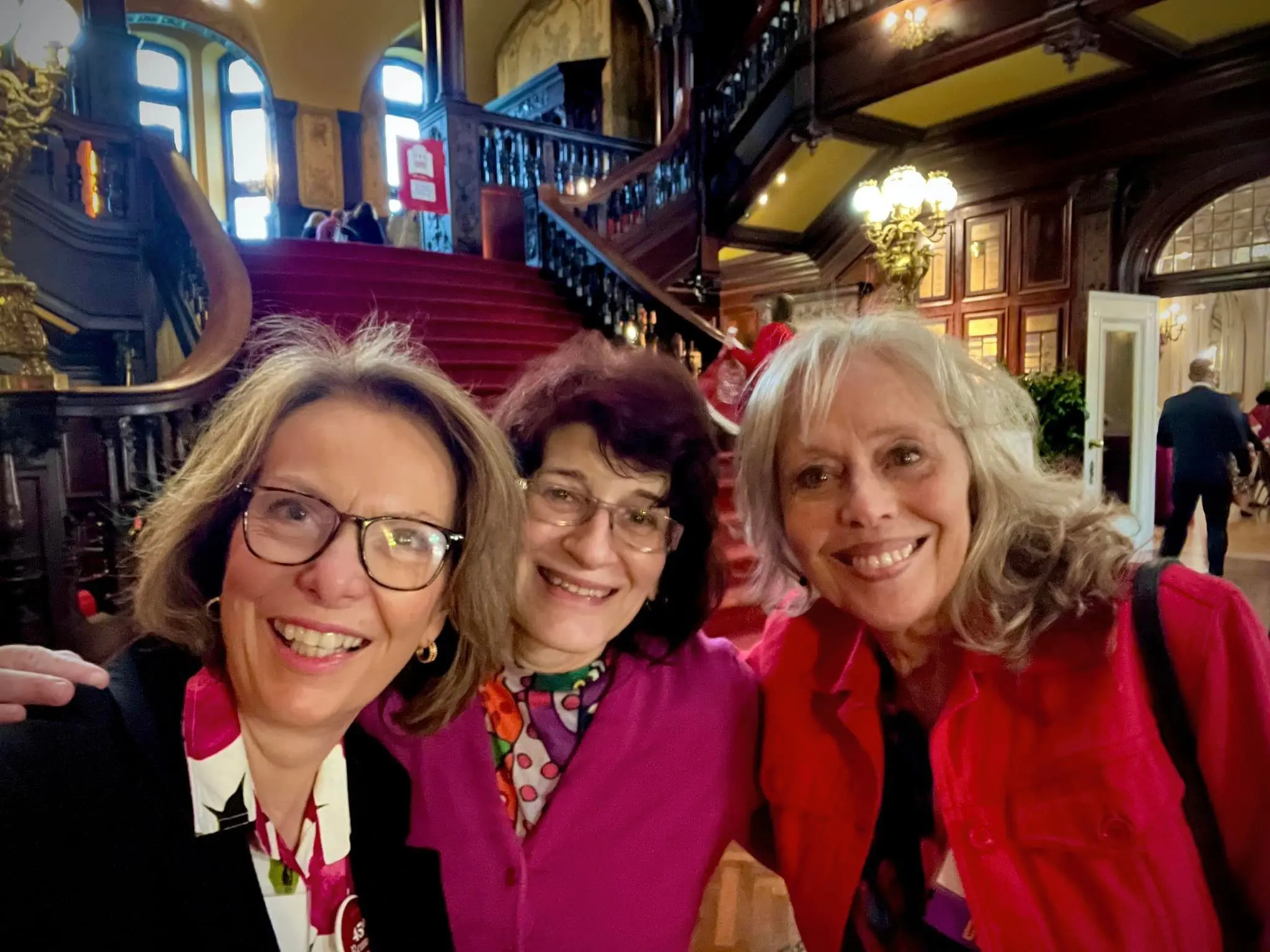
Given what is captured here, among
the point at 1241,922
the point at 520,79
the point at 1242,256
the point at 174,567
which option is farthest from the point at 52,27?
the point at 520,79

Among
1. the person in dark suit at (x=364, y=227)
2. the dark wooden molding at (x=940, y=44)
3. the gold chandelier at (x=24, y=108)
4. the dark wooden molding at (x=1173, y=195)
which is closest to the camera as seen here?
the gold chandelier at (x=24, y=108)

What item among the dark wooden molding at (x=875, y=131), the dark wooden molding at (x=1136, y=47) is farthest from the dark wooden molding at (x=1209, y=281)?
the dark wooden molding at (x=875, y=131)

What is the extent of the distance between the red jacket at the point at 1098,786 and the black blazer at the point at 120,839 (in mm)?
904

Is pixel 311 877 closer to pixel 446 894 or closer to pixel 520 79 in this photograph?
pixel 446 894

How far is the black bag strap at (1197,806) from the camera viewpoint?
1148mm

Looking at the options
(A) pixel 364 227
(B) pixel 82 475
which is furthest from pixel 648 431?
(A) pixel 364 227

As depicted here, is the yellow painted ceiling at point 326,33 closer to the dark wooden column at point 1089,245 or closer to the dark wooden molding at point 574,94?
the dark wooden molding at point 574,94

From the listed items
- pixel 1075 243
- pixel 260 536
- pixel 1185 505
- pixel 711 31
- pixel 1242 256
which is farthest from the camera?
pixel 711 31

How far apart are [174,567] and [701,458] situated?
92cm

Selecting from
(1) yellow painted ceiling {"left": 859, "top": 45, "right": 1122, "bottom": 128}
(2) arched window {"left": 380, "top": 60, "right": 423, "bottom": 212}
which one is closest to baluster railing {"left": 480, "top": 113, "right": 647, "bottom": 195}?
(1) yellow painted ceiling {"left": 859, "top": 45, "right": 1122, "bottom": 128}

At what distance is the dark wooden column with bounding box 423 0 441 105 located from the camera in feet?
26.1

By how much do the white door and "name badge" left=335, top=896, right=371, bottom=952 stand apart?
291 inches

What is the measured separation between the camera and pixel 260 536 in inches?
44.6

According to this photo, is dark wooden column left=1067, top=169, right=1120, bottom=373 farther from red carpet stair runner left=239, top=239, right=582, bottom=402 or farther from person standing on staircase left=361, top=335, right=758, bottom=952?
→ person standing on staircase left=361, top=335, right=758, bottom=952
